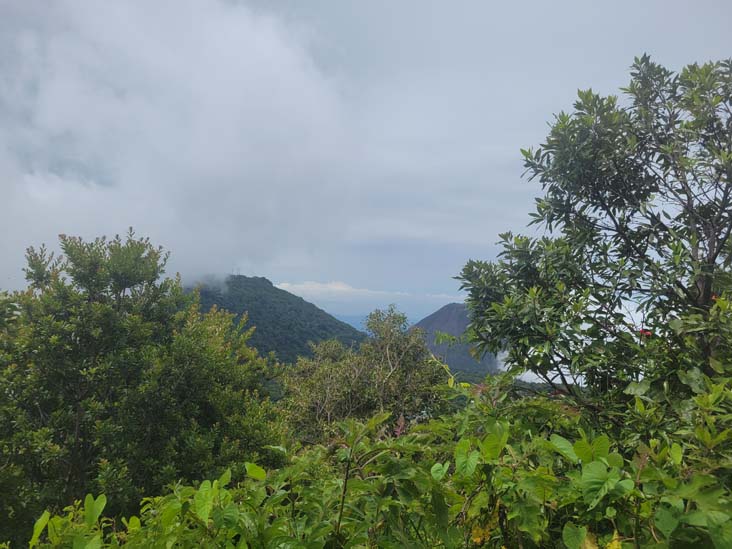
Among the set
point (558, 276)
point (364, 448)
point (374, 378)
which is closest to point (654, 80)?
point (558, 276)

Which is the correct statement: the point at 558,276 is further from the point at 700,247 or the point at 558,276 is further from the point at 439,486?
the point at 439,486

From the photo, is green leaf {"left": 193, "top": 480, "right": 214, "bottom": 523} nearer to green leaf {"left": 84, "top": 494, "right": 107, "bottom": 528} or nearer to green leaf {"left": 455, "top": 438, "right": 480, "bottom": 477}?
green leaf {"left": 84, "top": 494, "right": 107, "bottom": 528}

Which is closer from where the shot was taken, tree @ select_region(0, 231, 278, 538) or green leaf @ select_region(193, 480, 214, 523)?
green leaf @ select_region(193, 480, 214, 523)

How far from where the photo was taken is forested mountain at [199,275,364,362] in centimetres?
6206

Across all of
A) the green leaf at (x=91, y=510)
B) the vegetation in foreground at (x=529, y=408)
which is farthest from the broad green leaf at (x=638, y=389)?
the green leaf at (x=91, y=510)

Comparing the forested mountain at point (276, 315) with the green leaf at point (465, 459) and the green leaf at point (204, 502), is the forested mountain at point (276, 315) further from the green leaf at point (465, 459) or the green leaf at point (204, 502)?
the green leaf at point (465, 459)

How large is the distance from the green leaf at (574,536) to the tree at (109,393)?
25.7 ft

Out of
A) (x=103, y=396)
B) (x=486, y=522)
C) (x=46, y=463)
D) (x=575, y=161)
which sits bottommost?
(x=46, y=463)

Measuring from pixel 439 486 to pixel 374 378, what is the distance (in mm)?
19123

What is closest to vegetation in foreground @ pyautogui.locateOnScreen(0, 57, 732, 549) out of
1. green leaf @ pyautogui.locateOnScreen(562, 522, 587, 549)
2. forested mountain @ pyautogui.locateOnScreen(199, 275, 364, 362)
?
green leaf @ pyautogui.locateOnScreen(562, 522, 587, 549)

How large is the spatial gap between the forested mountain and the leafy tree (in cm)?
3597

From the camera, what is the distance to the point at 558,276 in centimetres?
464

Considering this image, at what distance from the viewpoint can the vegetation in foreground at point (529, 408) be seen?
3.95ft

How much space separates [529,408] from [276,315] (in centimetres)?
7476
